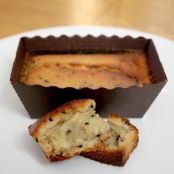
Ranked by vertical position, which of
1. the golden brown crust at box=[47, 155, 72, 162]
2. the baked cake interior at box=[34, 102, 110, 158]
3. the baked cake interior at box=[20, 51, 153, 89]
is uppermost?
the baked cake interior at box=[20, 51, 153, 89]

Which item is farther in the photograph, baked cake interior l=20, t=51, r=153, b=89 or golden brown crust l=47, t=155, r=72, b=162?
baked cake interior l=20, t=51, r=153, b=89

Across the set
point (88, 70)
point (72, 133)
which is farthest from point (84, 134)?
point (88, 70)

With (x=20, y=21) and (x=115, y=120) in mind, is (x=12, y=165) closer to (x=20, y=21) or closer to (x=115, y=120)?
(x=115, y=120)

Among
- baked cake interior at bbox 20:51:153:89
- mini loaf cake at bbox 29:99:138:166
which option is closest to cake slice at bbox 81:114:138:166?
mini loaf cake at bbox 29:99:138:166

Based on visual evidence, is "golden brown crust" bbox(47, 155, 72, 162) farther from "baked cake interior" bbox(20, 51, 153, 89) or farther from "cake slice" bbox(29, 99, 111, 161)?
"baked cake interior" bbox(20, 51, 153, 89)

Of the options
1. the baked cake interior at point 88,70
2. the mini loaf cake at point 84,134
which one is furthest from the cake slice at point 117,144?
the baked cake interior at point 88,70

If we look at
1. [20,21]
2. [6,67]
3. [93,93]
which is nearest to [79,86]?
[93,93]

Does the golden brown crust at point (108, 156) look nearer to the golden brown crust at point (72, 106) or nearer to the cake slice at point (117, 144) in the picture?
the cake slice at point (117, 144)
